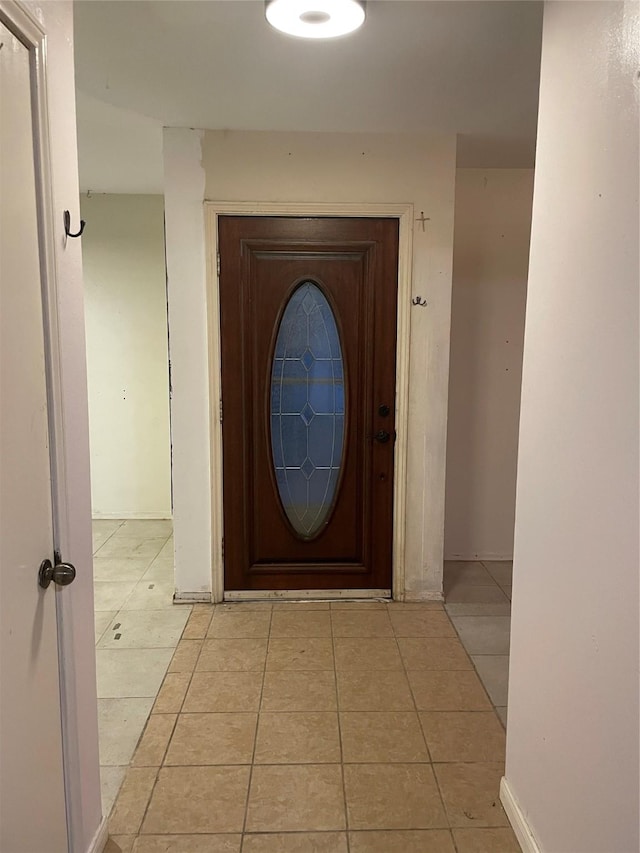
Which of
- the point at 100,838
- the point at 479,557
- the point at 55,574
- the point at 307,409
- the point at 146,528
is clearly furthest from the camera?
the point at 146,528

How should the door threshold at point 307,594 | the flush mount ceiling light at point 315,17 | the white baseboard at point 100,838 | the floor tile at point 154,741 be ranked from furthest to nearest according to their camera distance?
1. the door threshold at point 307,594
2. the floor tile at point 154,741
3. the flush mount ceiling light at point 315,17
4. the white baseboard at point 100,838

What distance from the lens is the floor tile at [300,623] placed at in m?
3.06

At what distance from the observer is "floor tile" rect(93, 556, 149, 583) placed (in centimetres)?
378

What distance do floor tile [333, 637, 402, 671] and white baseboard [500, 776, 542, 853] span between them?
854mm

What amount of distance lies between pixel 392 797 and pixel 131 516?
11.3 feet

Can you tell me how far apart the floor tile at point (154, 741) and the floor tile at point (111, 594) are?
43.6 inches

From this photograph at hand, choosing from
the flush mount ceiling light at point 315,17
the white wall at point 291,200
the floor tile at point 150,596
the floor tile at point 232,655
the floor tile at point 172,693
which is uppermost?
the flush mount ceiling light at point 315,17

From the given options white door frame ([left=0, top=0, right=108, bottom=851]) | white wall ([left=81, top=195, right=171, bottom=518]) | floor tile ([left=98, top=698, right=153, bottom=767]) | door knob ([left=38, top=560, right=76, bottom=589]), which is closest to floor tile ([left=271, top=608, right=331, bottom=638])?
floor tile ([left=98, top=698, right=153, bottom=767])

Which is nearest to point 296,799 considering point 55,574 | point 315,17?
point 55,574

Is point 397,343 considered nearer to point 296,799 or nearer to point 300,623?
point 300,623

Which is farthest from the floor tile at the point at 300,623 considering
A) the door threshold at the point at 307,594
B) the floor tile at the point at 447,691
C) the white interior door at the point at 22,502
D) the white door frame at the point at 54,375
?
the white interior door at the point at 22,502

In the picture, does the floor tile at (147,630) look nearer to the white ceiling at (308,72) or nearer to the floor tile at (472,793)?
the floor tile at (472,793)

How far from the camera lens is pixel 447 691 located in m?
2.56

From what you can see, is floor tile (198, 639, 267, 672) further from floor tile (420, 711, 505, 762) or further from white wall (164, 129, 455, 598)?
floor tile (420, 711, 505, 762)
